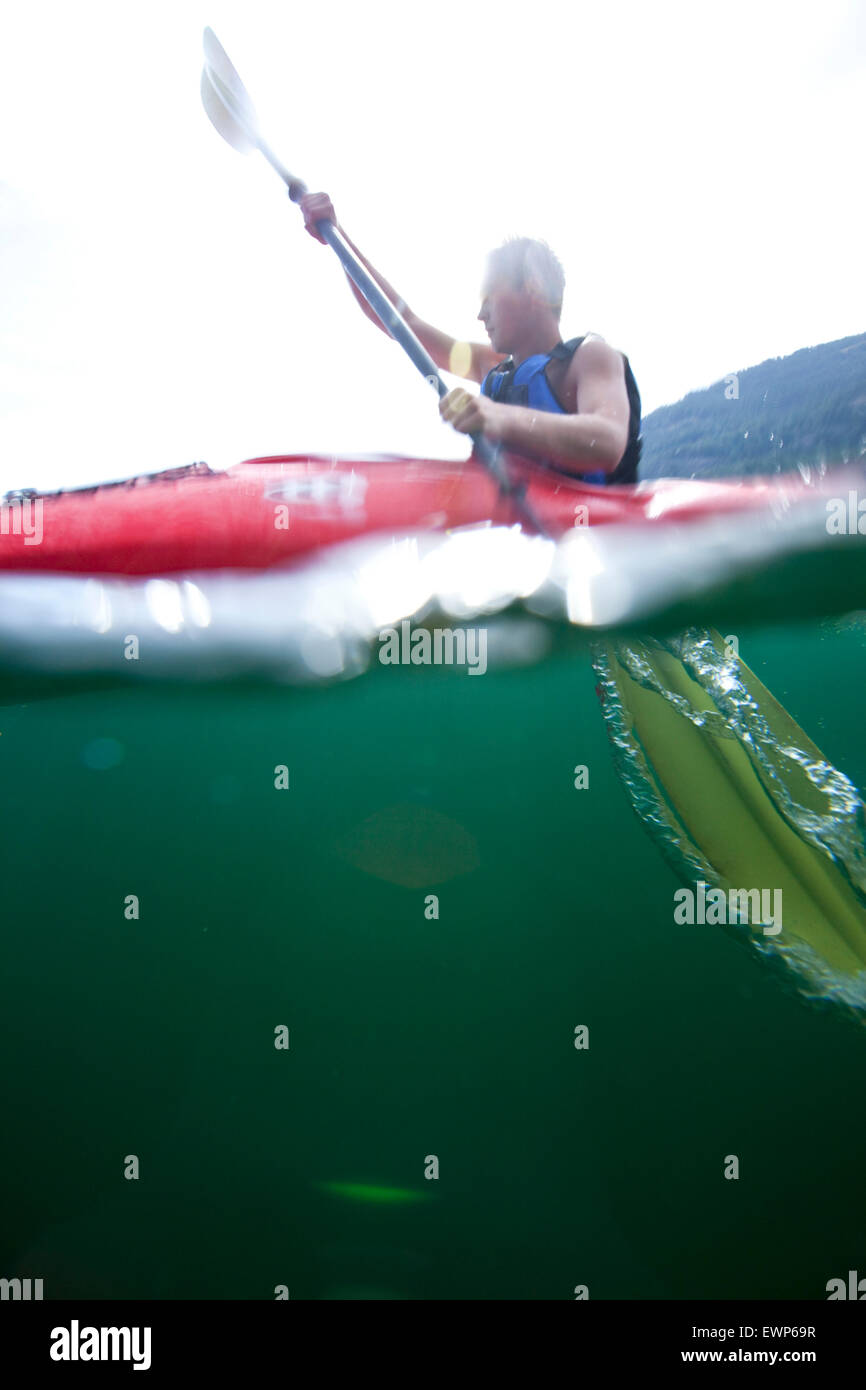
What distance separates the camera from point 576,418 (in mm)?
2512

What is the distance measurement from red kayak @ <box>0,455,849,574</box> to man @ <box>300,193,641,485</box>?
12cm

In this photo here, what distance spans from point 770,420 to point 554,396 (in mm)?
1121

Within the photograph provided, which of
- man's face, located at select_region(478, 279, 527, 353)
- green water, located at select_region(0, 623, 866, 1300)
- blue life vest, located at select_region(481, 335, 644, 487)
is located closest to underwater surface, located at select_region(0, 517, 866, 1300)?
green water, located at select_region(0, 623, 866, 1300)

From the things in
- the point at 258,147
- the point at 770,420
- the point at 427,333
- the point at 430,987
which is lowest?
the point at 430,987

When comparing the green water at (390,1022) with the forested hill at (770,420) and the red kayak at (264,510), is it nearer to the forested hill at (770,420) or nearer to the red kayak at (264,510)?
the red kayak at (264,510)

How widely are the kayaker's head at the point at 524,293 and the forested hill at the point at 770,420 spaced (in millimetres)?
642

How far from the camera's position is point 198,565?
2848 millimetres

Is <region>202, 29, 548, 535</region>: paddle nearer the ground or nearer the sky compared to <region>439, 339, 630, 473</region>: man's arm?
nearer the sky

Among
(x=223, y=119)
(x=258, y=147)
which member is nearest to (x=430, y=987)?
(x=258, y=147)

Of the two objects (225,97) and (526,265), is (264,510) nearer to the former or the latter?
(526,265)

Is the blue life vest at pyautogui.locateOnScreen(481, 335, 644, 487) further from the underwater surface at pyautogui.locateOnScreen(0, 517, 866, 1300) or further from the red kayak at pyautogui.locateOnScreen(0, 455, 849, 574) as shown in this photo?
the underwater surface at pyautogui.locateOnScreen(0, 517, 866, 1300)

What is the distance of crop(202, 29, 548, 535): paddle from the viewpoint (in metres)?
2.73
